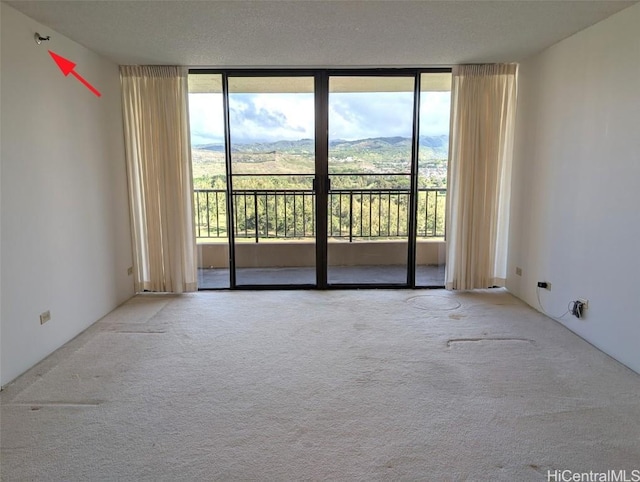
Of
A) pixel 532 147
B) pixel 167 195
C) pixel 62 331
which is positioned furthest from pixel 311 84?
pixel 62 331

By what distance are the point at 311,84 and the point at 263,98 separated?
53 cm

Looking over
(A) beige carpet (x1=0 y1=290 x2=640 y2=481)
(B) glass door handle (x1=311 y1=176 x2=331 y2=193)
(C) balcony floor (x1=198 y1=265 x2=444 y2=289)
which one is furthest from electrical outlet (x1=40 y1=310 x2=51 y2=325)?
(B) glass door handle (x1=311 y1=176 x2=331 y2=193)

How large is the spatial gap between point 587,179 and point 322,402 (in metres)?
2.55

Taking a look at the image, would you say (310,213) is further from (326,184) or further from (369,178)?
(369,178)

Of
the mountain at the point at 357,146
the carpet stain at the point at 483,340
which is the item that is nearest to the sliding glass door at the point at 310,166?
the mountain at the point at 357,146

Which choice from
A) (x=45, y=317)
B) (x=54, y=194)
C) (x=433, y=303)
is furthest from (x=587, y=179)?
(x=45, y=317)

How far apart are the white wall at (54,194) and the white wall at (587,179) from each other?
3940 millimetres

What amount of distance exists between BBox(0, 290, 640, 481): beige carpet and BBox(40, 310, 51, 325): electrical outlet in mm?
265

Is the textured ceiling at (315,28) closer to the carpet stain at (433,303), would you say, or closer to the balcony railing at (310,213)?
the balcony railing at (310,213)

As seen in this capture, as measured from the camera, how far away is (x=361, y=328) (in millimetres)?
3562

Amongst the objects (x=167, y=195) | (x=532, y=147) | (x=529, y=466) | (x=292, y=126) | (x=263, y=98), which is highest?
(x=263, y=98)

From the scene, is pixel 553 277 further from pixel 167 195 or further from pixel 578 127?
pixel 167 195

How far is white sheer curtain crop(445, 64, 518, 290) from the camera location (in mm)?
4293

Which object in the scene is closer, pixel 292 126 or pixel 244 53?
pixel 244 53
